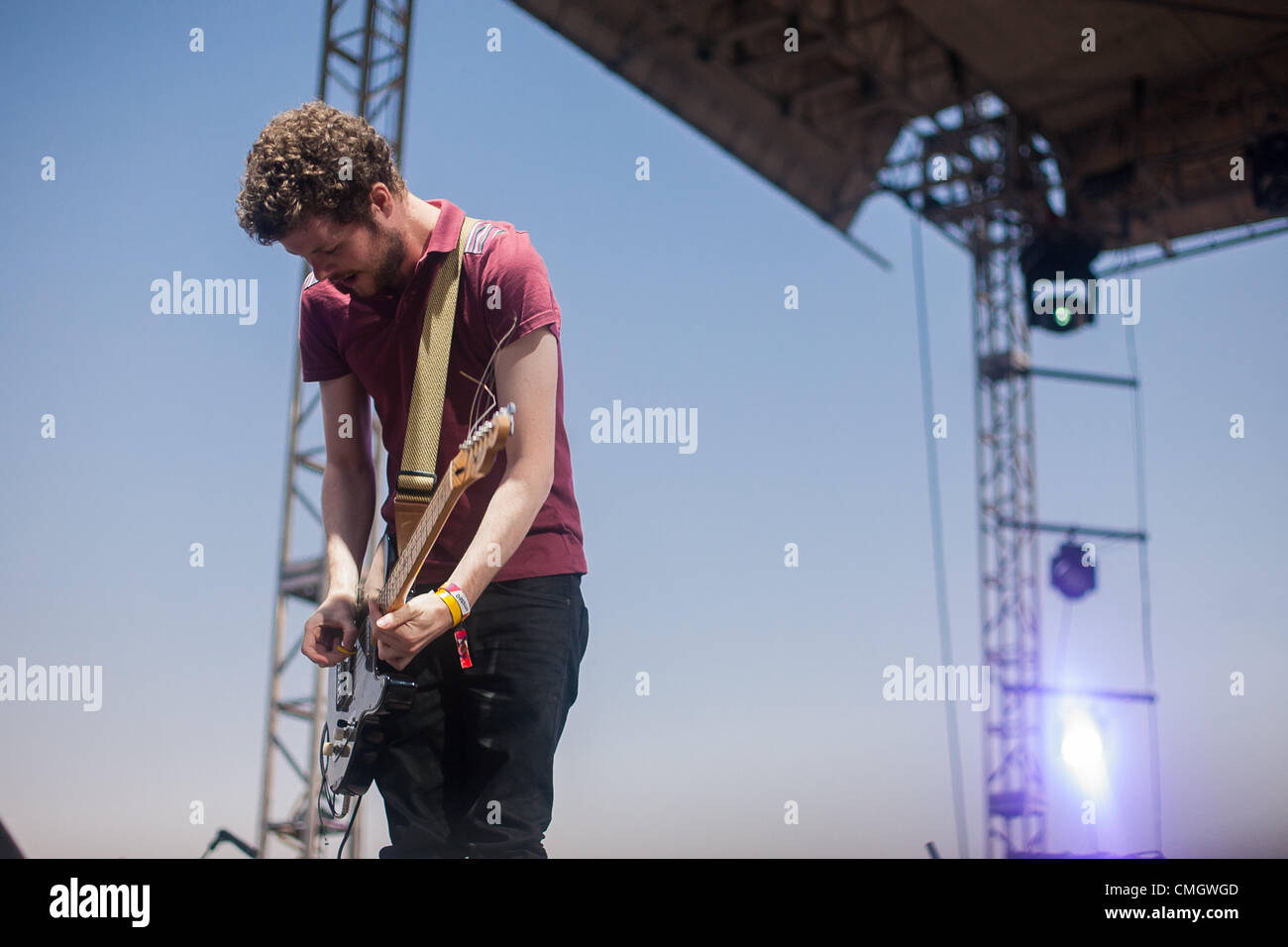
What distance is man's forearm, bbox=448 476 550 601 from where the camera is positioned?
174 cm

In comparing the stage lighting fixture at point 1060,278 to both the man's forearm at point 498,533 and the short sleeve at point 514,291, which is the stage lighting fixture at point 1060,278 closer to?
the short sleeve at point 514,291

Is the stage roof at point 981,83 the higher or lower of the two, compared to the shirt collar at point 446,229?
higher

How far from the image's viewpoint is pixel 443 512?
171 cm

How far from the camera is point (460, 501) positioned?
1981 mm

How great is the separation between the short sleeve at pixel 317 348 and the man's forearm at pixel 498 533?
533mm

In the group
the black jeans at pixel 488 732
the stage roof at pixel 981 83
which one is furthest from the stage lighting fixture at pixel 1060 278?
the black jeans at pixel 488 732

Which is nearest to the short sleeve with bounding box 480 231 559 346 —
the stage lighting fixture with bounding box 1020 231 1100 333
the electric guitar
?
the electric guitar

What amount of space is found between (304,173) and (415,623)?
0.70 meters

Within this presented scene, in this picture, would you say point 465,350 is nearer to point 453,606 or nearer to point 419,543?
point 419,543

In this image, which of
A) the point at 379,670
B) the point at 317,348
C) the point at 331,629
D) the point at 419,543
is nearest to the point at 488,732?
the point at 379,670

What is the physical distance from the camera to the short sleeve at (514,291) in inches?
72.4
